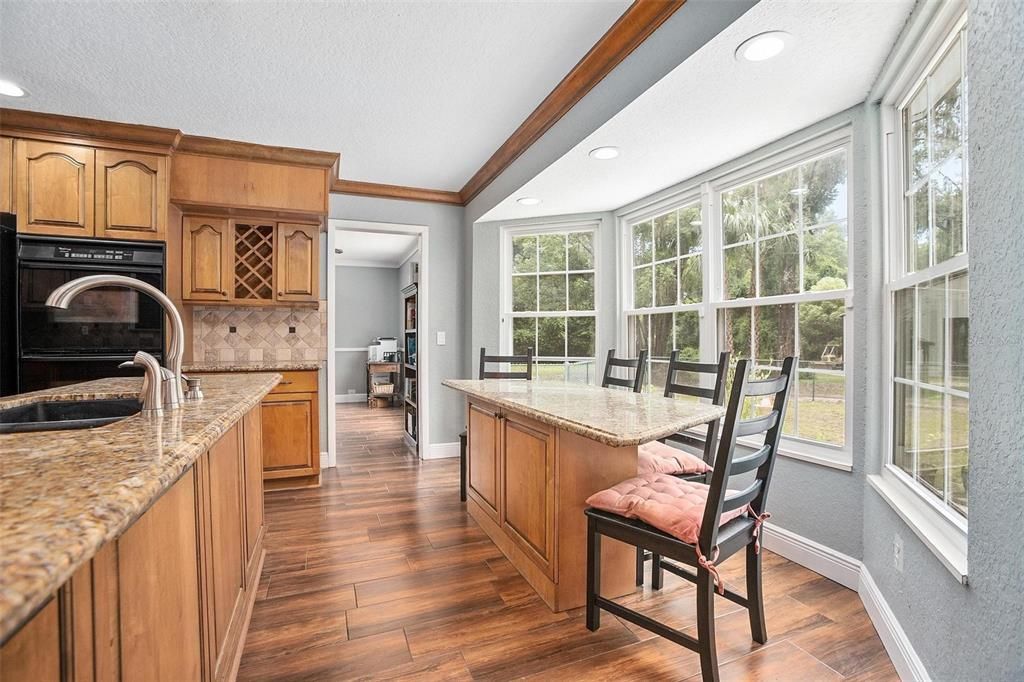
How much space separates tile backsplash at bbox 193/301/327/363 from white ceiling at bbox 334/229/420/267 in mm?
1914

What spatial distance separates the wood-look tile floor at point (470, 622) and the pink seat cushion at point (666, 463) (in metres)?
0.53

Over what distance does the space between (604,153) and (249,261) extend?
2.80m

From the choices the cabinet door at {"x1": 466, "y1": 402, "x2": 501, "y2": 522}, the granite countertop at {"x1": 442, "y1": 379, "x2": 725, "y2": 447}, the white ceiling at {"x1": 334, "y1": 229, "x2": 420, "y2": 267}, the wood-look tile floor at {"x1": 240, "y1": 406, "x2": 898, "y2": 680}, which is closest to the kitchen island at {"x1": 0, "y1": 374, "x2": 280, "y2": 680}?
the wood-look tile floor at {"x1": 240, "y1": 406, "x2": 898, "y2": 680}

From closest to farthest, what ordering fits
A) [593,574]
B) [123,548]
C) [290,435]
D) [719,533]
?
[123,548], [719,533], [593,574], [290,435]

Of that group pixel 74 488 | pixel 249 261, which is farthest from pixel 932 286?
pixel 249 261

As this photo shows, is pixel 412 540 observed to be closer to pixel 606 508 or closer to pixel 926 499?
pixel 606 508

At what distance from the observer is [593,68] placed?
7.98 feet

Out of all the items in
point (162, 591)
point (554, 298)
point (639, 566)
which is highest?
point (554, 298)

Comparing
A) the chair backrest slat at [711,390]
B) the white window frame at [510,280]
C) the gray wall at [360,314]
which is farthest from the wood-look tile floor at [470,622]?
the gray wall at [360,314]

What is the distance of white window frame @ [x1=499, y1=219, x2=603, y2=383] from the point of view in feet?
13.9

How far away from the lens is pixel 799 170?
2615 mm

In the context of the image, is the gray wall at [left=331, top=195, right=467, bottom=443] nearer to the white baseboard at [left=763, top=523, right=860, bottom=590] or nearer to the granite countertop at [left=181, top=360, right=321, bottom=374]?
the granite countertop at [left=181, top=360, right=321, bottom=374]

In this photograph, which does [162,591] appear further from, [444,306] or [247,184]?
[444,306]

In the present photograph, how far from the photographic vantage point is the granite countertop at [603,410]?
1565mm
